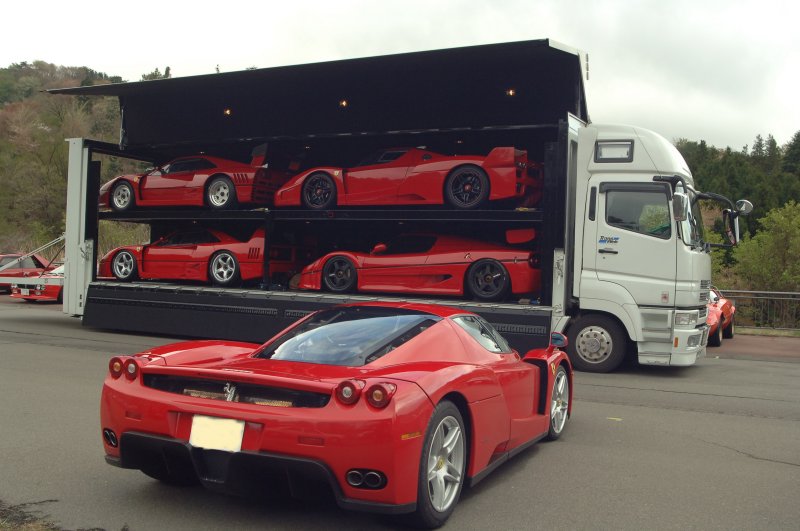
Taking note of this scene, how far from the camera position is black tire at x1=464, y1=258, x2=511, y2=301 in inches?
464

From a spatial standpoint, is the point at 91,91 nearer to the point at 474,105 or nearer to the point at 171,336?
the point at 171,336

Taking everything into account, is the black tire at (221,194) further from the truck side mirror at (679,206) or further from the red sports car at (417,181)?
the truck side mirror at (679,206)

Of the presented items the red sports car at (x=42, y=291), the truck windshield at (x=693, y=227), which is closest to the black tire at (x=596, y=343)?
the truck windshield at (x=693, y=227)

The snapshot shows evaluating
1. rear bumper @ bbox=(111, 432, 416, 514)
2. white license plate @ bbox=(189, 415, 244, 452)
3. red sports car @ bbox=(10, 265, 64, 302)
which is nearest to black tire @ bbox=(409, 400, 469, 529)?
rear bumper @ bbox=(111, 432, 416, 514)

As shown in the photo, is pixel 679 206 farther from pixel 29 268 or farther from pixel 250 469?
pixel 29 268

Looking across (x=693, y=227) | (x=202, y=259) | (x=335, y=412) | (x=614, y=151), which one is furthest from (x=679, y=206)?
(x=202, y=259)

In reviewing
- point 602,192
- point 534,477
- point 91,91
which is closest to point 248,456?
point 534,477

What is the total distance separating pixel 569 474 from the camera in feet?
17.7

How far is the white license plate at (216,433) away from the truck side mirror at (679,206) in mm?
8211

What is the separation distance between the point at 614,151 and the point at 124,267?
9833mm

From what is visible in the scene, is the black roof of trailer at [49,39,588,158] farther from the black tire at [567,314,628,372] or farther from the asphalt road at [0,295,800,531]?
the asphalt road at [0,295,800,531]

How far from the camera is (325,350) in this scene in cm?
463

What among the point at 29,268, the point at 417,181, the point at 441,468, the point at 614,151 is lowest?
the point at 441,468

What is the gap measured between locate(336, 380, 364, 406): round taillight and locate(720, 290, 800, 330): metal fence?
2046cm
